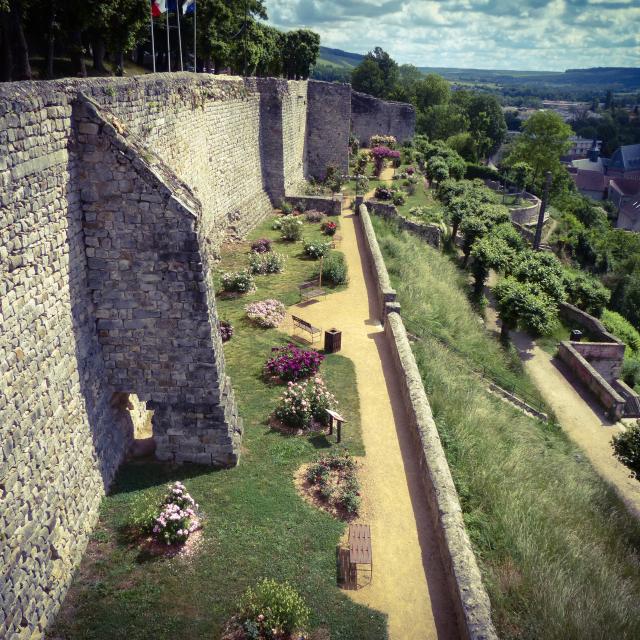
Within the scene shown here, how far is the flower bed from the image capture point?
29.0ft

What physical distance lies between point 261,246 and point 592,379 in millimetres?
14140

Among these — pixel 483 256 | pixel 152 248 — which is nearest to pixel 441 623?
pixel 152 248

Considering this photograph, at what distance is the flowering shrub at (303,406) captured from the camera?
423 inches

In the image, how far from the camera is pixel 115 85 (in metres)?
9.95

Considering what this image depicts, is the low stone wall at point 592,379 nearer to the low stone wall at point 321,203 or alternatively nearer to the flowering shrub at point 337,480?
the low stone wall at point 321,203

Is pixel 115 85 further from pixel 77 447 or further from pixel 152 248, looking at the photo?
pixel 77 447

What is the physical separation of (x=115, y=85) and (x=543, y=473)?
11.9m

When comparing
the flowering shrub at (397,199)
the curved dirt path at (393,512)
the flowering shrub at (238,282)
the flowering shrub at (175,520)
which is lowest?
the curved dirt path at (393,512)

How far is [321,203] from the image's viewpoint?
27.6 m

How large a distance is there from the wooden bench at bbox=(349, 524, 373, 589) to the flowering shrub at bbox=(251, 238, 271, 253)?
13.9m

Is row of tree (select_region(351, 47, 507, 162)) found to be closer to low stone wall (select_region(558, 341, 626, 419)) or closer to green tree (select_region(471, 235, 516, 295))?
green tree (select_region(471, 235, 516, 295))

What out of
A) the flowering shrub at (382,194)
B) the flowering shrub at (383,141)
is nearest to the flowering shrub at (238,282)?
the flowering shrub at (382,194)

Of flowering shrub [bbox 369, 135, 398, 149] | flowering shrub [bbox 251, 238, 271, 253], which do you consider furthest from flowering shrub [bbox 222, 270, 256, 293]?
flowering shrub [bbox 369, 135, 398, 149]

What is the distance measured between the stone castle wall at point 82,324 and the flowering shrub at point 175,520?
3.58ft
